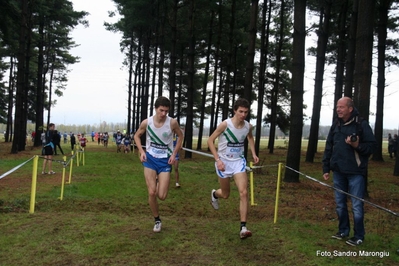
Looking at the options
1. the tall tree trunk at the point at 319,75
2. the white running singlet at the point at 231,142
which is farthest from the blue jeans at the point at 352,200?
the tall tree trunk at the point at 319,75

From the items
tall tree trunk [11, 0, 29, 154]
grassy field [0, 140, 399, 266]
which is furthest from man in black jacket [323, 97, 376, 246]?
tall tree trunk [11, 0, 29, 154]

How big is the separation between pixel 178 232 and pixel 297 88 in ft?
25.3

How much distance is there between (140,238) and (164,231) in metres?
0.51

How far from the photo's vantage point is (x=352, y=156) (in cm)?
531

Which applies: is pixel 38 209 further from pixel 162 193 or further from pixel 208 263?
pixel 208 263

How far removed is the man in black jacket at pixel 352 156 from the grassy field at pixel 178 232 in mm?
474

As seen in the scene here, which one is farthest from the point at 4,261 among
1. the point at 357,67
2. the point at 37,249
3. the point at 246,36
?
the point at 246,36

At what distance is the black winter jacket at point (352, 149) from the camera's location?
5219 mm

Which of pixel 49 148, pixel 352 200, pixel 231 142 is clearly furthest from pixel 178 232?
pixel 49 148

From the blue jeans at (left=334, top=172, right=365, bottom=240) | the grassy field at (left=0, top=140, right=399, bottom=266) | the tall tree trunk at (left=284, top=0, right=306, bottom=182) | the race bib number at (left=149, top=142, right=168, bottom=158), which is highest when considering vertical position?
the tall tree trunk at (left=284, top=0, right=306, bottom=182)

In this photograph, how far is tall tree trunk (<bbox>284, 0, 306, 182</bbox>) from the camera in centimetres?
1195

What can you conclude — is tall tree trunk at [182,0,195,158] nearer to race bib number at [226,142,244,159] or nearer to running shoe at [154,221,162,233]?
race bib number at [226,142,244,159]

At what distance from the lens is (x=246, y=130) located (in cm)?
599

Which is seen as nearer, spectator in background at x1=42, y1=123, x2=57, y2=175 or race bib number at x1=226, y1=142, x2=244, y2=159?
race bib number at x1=226, y1=142, x2=244, y2=159
